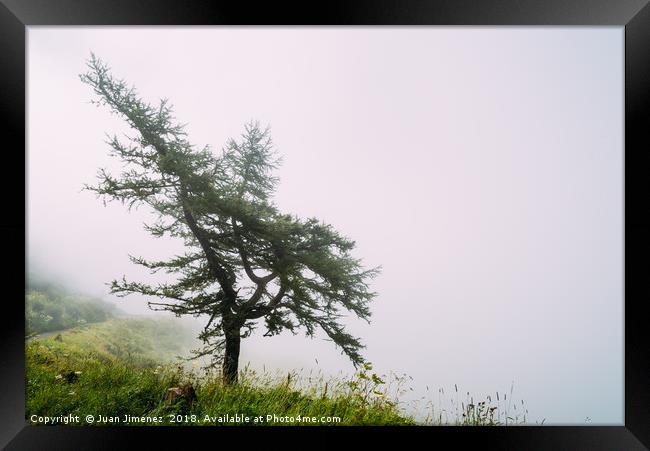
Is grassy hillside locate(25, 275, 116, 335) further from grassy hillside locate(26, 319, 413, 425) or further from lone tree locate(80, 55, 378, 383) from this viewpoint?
lone tree locate(80, 55, 378, 383)

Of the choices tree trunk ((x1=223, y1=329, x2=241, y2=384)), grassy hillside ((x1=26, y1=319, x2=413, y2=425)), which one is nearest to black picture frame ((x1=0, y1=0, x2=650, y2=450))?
grassy hillside ((x1=26, y1=319, x2=413, y2=425))

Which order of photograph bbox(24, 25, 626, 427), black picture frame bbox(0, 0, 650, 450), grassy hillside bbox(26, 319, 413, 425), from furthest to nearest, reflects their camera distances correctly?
1. photograph bbox(24, 25, 626, 427)
2. grassy hillside bbox(26, 319, 413, 425)
3. black picture frame bbox(0, 0, 650, 450)

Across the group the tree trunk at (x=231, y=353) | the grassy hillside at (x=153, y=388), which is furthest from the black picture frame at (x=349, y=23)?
the tree trunk at (x=231, y=353)

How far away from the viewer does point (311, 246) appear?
3.19 metres

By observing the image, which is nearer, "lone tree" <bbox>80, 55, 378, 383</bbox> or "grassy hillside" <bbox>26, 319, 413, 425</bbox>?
"grassy hillside" <bbox>26, 319, 413, 425</bbox>

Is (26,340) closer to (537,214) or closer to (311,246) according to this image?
(311,246)

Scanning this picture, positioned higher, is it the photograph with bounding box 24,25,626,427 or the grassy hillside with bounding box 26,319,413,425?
the photograph with bounding box 24,25,626,427

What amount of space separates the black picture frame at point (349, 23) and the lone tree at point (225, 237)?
55 centimetres

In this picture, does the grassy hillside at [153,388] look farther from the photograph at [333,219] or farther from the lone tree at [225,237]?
the lone tree at [225,237]

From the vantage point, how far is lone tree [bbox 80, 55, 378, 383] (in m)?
3.14

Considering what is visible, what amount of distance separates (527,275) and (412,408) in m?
1.66

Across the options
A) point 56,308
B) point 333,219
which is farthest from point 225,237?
point 56,308

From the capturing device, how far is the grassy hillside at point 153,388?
3.01 metres

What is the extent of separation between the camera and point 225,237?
10.6 ft
